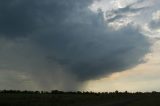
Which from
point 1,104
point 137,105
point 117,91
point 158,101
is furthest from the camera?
point 117,91

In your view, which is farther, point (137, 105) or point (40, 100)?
point (40, 100)

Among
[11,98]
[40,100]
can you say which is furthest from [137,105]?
[11,98]

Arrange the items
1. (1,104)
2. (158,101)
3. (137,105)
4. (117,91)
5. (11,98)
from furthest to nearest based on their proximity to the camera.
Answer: (117,91) < (11,98) < (1,104) < (158,101) < (137,105)

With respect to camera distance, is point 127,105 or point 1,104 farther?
point 1,104

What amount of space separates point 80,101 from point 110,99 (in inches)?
178

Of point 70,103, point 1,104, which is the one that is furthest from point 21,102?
point 70,103

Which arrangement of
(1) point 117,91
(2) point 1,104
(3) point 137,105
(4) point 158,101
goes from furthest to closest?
(1) point 117,91 → (2) point 1,104 → (4) point 158,101 → (3) point 137,105

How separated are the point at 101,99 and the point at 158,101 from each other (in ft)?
32.4

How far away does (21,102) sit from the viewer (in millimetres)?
57562

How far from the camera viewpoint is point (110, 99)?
6075cm

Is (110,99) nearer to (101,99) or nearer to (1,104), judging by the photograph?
(101,99)

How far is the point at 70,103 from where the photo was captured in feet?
186

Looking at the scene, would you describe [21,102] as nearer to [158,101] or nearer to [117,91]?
[158,101]

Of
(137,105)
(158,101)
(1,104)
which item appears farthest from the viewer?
(1,104)
